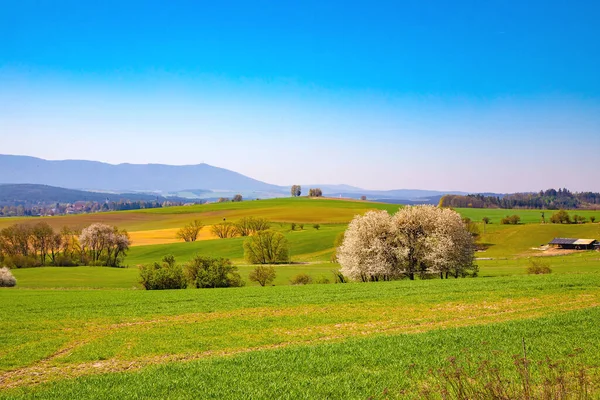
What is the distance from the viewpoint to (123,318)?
82.8ft

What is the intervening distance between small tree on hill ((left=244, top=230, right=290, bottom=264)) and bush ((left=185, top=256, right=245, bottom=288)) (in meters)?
32.8

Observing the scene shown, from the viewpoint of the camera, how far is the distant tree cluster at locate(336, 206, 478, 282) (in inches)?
1884

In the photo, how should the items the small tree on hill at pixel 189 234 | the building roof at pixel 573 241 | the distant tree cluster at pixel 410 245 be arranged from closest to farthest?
the distant tree cluster at pixel 410 245 → the building roof at pixel 573 241 → the small tree on hill at pixel 189 234

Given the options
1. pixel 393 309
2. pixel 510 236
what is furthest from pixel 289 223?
pixel 393 309

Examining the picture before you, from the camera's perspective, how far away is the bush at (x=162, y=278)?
4744 centimetres

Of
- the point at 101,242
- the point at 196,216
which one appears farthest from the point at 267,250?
the point at 196,216

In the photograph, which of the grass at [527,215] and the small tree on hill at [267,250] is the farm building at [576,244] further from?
the small tree on hill at [267,250]

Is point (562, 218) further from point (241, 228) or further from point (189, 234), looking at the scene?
point (189, 234)

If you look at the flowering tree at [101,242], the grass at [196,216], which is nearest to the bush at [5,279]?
the flowering tree at [101,242]

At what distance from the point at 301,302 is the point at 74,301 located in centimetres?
1740

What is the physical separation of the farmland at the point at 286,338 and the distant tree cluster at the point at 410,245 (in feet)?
44.7

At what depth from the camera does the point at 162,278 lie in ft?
156

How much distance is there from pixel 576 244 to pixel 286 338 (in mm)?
85727

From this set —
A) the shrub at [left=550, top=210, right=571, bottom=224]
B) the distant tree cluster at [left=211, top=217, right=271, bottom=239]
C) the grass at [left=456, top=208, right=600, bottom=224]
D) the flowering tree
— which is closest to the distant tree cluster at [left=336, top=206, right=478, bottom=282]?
the flowering tree
